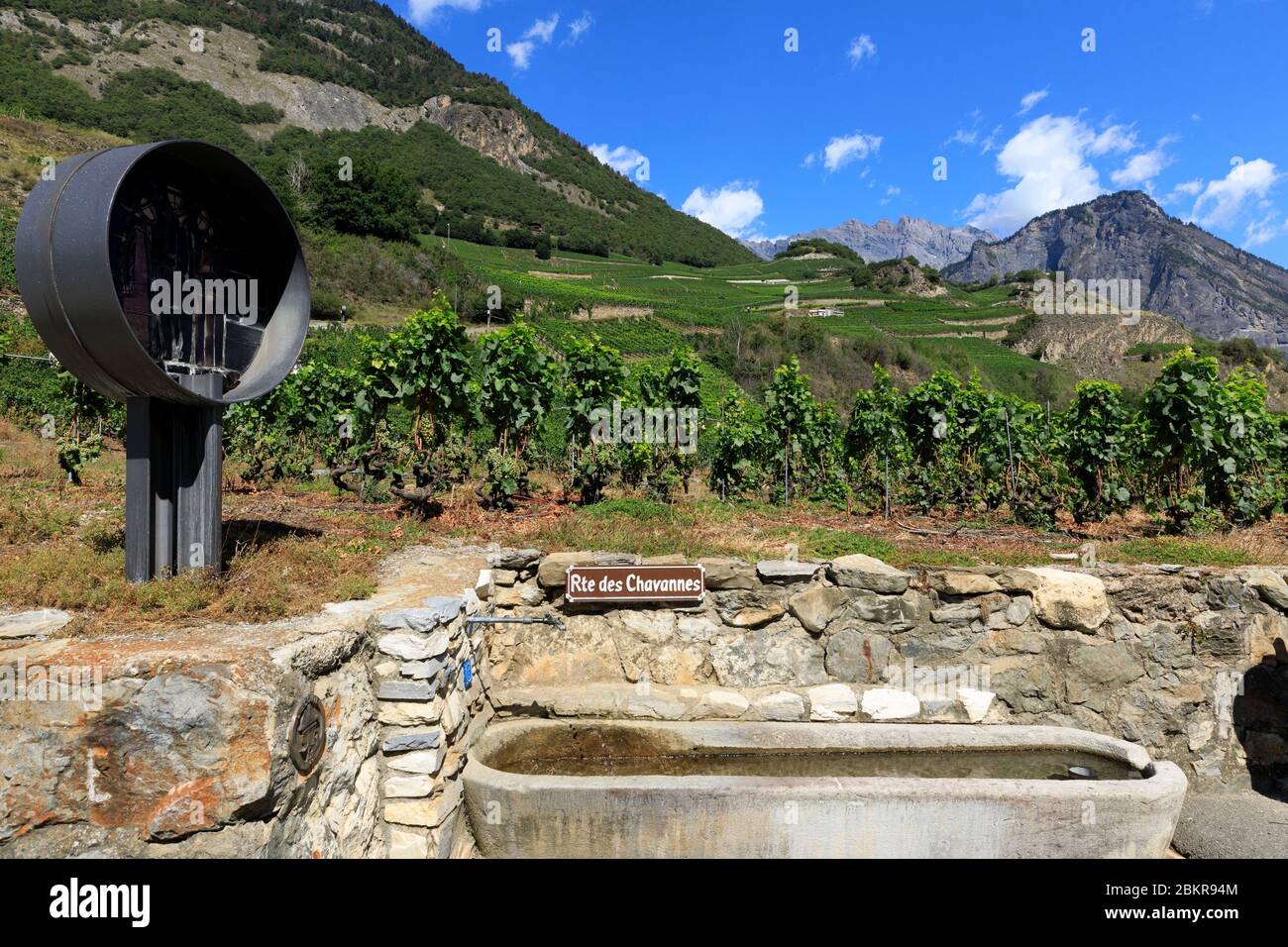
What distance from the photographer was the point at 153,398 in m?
4.75

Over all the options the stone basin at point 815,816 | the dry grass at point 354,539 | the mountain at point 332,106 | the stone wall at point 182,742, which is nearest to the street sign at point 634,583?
the dry grass at point 354,539

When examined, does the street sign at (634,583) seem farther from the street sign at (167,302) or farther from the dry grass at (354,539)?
the street sign at (167,302)

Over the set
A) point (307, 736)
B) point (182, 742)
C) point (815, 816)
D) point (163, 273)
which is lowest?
point (815, 816)

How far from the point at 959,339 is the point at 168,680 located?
6282cm

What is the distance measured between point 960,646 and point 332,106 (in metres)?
94.3

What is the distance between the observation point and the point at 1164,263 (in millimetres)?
117000

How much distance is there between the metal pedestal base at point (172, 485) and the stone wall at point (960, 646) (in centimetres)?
241

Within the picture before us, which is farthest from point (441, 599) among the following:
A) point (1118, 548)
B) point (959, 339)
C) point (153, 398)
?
point (959, 339)

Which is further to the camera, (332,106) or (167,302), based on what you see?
(332,106)

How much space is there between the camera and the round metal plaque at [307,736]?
3.70 meters

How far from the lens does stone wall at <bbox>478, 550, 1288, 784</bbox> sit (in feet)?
21.6

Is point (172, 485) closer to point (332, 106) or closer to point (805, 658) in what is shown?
point (805, 658)

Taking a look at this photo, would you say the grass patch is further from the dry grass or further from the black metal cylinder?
the black metal cylinder

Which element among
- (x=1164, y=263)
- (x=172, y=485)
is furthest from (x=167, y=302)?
(x=1164, y=263)
